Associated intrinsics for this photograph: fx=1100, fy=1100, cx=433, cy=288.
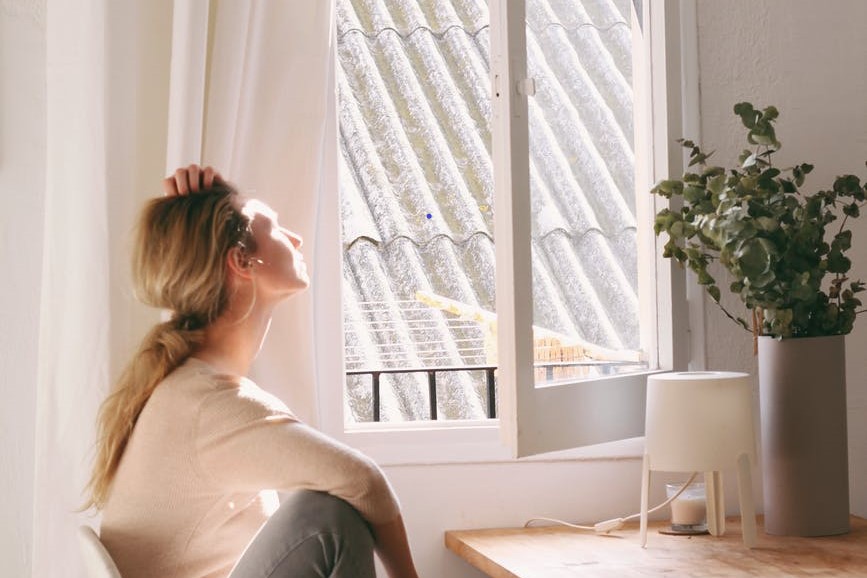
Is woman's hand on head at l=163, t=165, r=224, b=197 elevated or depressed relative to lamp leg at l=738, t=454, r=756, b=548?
elevated

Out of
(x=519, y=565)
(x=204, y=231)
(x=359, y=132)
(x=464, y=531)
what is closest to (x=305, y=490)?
(x=204, y=231)

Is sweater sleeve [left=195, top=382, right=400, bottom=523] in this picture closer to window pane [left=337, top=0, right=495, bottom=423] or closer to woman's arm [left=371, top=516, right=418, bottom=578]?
woman's arm [left=371, top=516, right=418, bottom=578]

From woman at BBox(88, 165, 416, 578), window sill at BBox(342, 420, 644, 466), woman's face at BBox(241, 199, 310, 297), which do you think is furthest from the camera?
window sill at BBox(342, 420, 644, 466)

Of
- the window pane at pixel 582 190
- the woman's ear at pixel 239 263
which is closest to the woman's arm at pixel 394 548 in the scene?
the woman's ear at pixel 239 263

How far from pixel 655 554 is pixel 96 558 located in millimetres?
1120

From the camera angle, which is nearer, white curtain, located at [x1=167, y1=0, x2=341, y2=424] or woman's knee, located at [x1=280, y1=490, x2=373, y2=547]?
woman's knee, located at [x1=280, y1=490, x2=373, y2=547]

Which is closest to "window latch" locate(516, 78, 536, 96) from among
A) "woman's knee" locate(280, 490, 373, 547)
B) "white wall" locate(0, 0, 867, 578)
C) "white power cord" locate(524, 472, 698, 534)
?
"white wall" locate(0, 0, 867, 578)

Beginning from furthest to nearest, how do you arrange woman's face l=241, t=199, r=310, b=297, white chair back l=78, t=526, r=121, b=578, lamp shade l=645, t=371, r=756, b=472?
1. lamp shade l=645, t=371, r=756, b=472
2. woman's face l=241, t=199, r=310, b=297
3. white chair back l=78, t=526, r=121, b=578

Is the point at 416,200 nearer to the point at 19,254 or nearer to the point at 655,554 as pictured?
the point at 19,254

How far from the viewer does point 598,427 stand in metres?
2.25

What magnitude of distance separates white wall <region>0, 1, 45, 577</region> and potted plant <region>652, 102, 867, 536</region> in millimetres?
1313

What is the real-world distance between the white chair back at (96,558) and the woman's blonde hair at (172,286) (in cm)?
23

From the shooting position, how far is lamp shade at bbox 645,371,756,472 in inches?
80.4

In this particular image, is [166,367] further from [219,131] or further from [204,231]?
[219,131]
